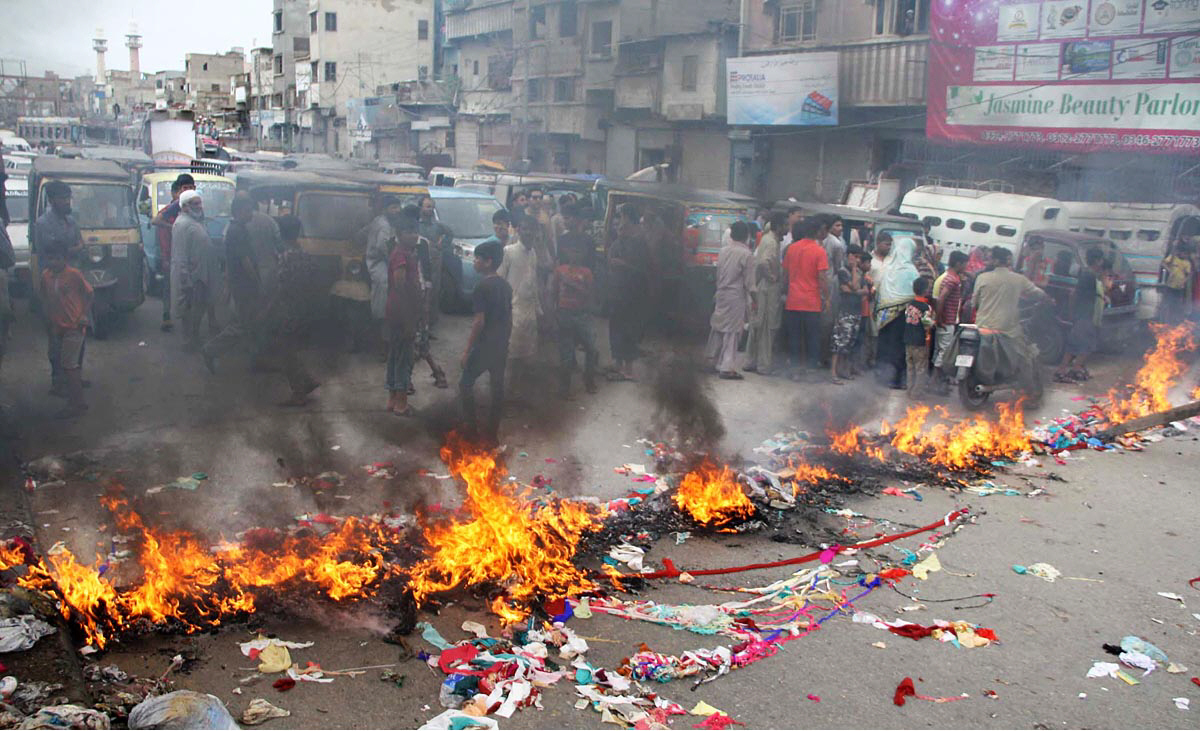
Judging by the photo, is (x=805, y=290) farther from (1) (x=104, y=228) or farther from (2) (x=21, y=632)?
(1) (x=104, y=228)

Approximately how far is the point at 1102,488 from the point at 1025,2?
1320cm

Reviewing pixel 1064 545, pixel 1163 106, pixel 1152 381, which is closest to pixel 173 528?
pixel 1064 545

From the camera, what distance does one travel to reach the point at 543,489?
20.7 feet

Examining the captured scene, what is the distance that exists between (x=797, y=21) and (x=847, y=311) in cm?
1442

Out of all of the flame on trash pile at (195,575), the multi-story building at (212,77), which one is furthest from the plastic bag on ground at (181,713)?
the multi-story building at (212,77)

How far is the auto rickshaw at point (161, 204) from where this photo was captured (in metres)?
12.6

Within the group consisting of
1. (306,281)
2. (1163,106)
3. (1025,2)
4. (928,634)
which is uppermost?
(1025,2)

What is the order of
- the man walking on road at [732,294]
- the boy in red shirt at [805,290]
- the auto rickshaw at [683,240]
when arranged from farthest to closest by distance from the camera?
the auto rickshaw at [683,240]
the boy in red shirt at [805,290]
the man walking on road at [732,294]

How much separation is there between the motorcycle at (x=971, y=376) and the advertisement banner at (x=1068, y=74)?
30.4 feet

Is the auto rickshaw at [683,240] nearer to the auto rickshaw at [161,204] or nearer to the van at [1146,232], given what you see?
the auto rickshaw at [161,204]

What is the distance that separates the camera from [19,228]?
12.2 m

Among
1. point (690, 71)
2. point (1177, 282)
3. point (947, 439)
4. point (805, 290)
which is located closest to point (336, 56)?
point (690, 71)

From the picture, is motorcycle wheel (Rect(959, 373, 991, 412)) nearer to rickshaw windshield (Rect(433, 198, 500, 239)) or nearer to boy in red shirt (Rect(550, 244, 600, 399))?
boy in red shirt (Rect(550, 244, 600, 399))

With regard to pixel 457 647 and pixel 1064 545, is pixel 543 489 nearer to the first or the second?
pixel 457 647
